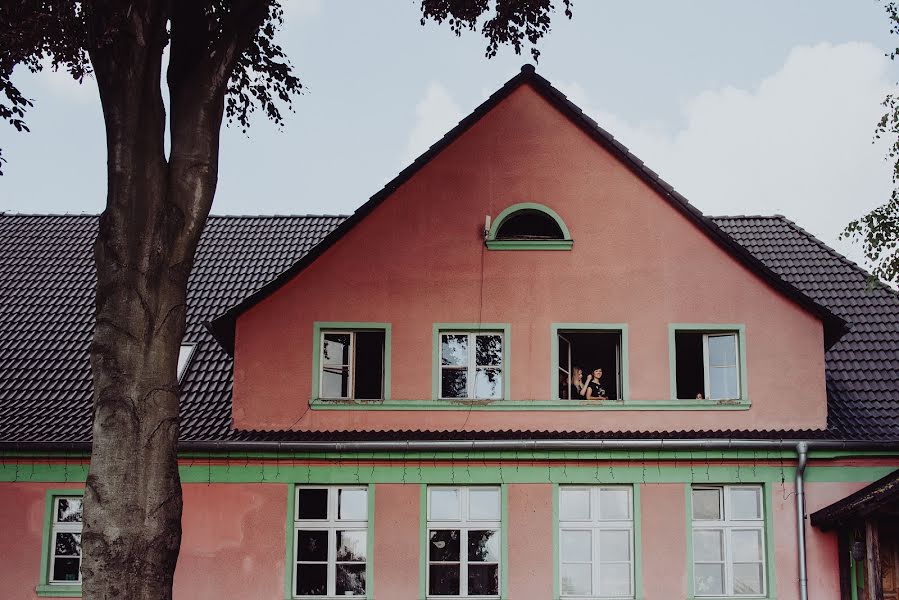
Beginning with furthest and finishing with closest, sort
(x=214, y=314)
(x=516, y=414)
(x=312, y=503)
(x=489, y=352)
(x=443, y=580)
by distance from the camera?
(x=214, y=314) → (x=489, y=352) → (x=516, y=414) → (x=312, y=503) → (x=443, y=580)

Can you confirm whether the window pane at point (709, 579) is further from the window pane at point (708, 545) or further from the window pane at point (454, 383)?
the window pane at point (454, 383)

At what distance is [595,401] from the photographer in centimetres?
1730

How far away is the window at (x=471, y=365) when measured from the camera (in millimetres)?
17484

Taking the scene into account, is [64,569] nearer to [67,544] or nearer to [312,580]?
[67,544]

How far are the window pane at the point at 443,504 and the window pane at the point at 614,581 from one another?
7.16 ft

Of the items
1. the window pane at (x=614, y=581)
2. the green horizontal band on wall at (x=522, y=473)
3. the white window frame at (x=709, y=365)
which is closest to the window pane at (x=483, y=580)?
the green horizontal band on wall at (x=522, y=473)

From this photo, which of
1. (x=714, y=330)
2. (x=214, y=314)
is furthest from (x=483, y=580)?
(x=214, y=314)

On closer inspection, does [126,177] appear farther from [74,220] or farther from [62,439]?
[74,220]

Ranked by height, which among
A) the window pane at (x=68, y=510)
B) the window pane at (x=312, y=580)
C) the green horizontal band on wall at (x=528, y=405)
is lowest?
the window pane at (x=312, y=580)

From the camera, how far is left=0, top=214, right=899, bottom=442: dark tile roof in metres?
17.6

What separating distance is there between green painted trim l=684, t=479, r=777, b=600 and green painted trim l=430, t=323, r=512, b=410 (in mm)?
2979

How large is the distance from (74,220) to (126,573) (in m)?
14.6

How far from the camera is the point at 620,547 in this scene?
55.2 feet

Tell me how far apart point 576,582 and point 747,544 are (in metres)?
2.45
